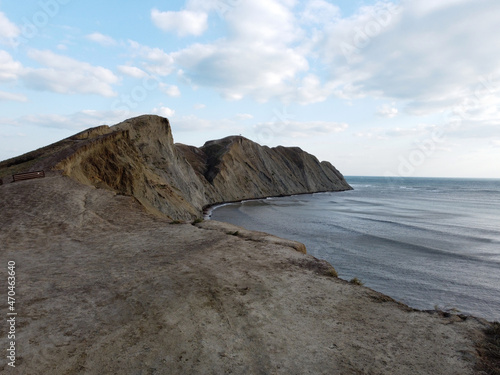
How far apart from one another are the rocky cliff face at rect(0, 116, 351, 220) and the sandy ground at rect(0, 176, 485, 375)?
9736 millimetres

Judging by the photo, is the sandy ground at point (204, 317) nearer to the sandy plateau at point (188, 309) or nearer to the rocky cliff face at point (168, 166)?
the sandy plateau at point (188, 309)

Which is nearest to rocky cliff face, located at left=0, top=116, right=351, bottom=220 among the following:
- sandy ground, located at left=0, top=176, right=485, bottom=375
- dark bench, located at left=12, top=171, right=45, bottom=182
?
dark bench, located at left=12, top=171, right=45, bottom=182

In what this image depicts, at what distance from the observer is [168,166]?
3244 cm

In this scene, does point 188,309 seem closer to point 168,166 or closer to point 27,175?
point 27,175

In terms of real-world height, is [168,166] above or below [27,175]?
above

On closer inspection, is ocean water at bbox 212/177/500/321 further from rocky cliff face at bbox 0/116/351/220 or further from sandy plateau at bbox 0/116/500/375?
rocky cliff face at bbox 0/116/351/220

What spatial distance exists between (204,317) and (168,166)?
94.7 feet

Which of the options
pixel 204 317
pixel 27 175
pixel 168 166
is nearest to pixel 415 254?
pixel 204 317

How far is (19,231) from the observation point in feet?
30.9

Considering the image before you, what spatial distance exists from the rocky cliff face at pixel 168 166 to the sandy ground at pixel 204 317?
9.74 m

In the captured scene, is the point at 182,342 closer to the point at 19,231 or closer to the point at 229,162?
the point at 19,231

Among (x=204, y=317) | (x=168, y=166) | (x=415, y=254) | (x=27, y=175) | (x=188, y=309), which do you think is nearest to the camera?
(x=204, y=317)

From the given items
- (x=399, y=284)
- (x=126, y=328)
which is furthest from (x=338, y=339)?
(x=399, y=284)

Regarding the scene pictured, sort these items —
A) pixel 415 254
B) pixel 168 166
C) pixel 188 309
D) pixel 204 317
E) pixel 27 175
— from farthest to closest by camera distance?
1. pixel 168 166
2. pixel 415 254
3. pixel 27 175
4. pixel 188 309
5. pixel 204 317
